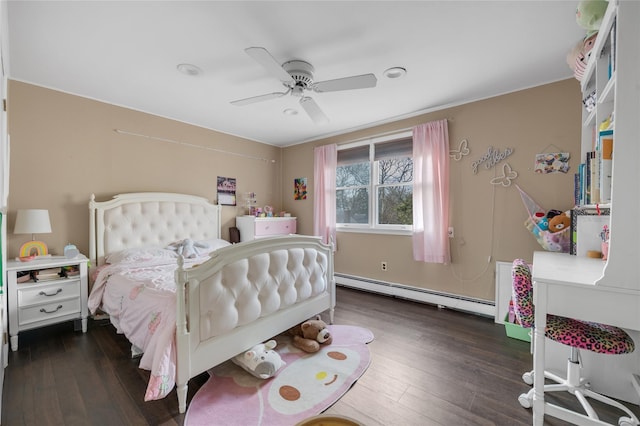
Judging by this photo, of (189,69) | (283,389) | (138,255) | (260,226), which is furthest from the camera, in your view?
(260,226)

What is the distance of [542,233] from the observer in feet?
7.88

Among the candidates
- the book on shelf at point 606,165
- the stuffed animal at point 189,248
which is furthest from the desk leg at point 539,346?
the stuffed animal at point 189,248

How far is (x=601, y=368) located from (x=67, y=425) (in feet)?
10.7

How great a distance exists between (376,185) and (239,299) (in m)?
2.71

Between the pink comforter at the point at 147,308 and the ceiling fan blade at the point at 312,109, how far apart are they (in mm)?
1833

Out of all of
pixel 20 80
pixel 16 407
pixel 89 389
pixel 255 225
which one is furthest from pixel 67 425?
pixel 20 80

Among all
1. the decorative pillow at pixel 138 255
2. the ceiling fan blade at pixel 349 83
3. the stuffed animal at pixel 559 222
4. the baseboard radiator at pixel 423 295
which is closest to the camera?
the ceiling fan blade at pixel 349 83

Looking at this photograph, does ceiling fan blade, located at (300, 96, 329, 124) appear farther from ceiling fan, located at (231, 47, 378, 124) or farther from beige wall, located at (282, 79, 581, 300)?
beige wall, located at (282, 79, 581, 300)

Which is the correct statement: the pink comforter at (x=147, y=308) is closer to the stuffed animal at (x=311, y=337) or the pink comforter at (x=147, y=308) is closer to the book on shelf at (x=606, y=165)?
the stuffed animal at (x=311, y=337)

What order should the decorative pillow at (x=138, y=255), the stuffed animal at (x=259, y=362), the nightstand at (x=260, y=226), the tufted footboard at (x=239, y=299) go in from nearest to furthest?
1. the tufted footboard at (x=239, y=299)
2. the stuffed animal at (x=259, y=362)
3. the decorative pillow at (x=138, y=255)
4. the nightstand at (x=260, y=226)

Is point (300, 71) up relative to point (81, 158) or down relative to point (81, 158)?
up

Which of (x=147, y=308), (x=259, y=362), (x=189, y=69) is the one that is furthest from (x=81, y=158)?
(x=259, y=362)

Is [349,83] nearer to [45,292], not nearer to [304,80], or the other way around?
[304,80]

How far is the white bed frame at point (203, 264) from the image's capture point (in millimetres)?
1581
